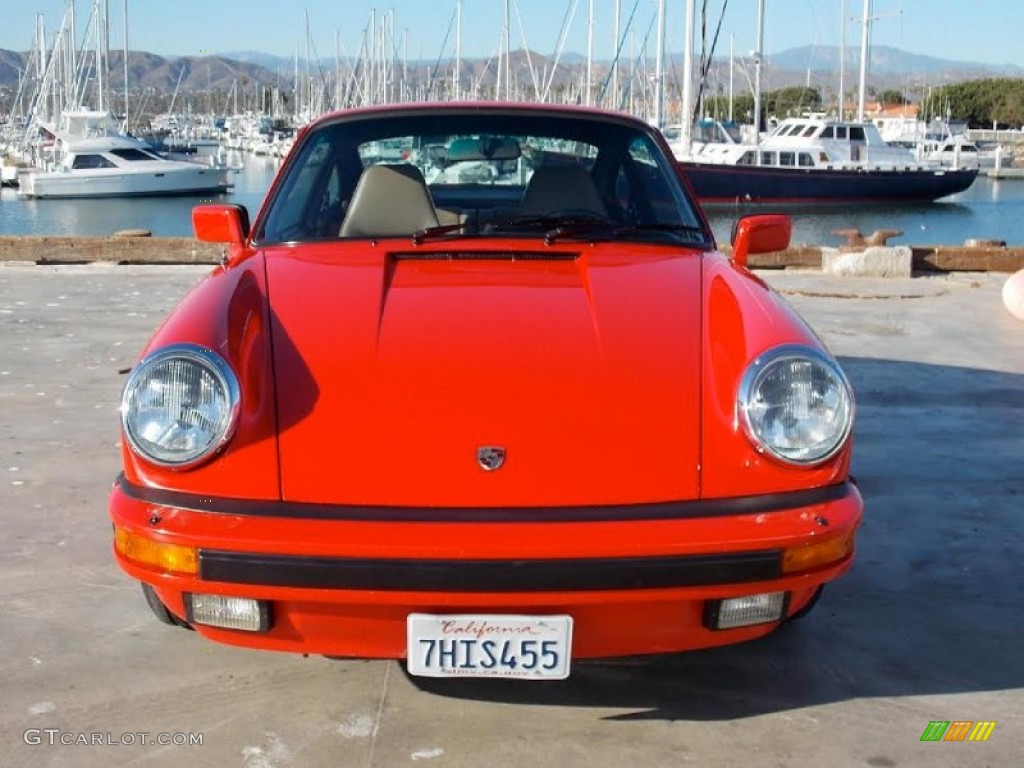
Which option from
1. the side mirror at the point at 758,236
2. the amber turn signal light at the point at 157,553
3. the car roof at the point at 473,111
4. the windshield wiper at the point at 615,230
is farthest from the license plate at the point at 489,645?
the car roof at the point at 473,111

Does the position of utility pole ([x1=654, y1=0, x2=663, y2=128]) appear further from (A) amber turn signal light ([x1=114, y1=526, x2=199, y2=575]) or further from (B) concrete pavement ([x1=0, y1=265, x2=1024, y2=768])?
(A) amber turn signal light ([x1=114, y1=526, x2=199, y2=575])

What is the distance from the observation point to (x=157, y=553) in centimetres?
255

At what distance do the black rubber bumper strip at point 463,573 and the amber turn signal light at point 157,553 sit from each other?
2.5 inches

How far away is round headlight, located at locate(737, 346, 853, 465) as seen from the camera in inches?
105

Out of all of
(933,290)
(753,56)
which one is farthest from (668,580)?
(753,56)

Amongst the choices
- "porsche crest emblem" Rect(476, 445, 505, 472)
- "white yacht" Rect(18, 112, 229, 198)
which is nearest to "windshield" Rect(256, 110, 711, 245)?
"porsche crest emblem" Rect(476, 445, 505, 472)

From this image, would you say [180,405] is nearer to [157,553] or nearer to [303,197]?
[157,553]

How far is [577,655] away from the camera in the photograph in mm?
2596

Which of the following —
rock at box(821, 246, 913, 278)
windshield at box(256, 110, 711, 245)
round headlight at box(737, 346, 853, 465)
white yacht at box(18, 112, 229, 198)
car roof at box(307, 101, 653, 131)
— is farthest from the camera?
white yacht at box(18, 112, 229, 198)

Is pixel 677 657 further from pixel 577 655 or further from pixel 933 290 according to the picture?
pixel 933 290

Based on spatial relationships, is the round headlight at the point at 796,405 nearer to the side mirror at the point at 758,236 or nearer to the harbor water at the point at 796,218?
the side mirror at the point at 758,236

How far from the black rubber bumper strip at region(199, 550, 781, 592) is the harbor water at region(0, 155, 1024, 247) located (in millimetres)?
28158

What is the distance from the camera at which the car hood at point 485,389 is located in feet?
8.42

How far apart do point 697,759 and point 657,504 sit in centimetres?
61
